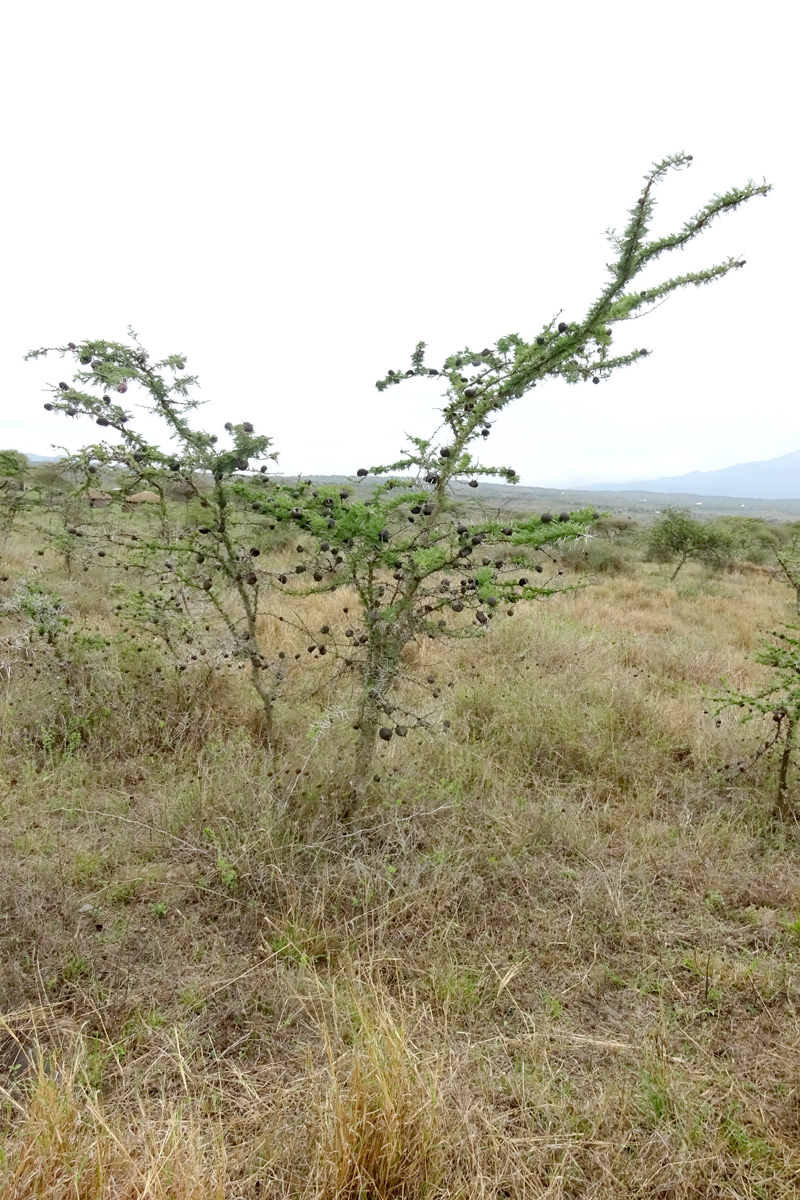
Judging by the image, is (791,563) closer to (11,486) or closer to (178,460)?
(178,460)

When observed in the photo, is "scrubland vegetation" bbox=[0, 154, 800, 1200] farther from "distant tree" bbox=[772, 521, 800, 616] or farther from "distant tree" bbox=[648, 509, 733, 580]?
"distant tree" bbox=[648, 509, 733, 580]

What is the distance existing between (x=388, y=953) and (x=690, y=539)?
15.2m

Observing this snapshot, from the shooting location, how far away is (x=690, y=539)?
50.6 feet

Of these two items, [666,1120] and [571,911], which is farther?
[571,911]

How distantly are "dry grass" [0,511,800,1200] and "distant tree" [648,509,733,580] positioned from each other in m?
12.0

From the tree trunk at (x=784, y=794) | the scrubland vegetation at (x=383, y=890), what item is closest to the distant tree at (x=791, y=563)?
the tree trunk at (x=784, y=794)

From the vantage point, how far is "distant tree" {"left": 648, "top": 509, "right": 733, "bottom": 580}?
50.4 ft

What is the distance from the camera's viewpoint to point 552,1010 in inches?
91.3

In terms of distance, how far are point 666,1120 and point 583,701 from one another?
344 centimetres

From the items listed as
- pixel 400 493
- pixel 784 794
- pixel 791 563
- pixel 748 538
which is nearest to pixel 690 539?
pixel 748 538

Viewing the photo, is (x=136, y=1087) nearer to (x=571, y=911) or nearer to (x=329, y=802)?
(x=329, y=802)

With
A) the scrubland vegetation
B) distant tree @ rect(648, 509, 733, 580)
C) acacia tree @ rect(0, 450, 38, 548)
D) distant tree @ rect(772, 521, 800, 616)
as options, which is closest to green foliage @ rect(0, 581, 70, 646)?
the scrubland vegetation

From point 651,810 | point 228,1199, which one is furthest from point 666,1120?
point 651,810

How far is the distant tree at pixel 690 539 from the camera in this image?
605 inches
